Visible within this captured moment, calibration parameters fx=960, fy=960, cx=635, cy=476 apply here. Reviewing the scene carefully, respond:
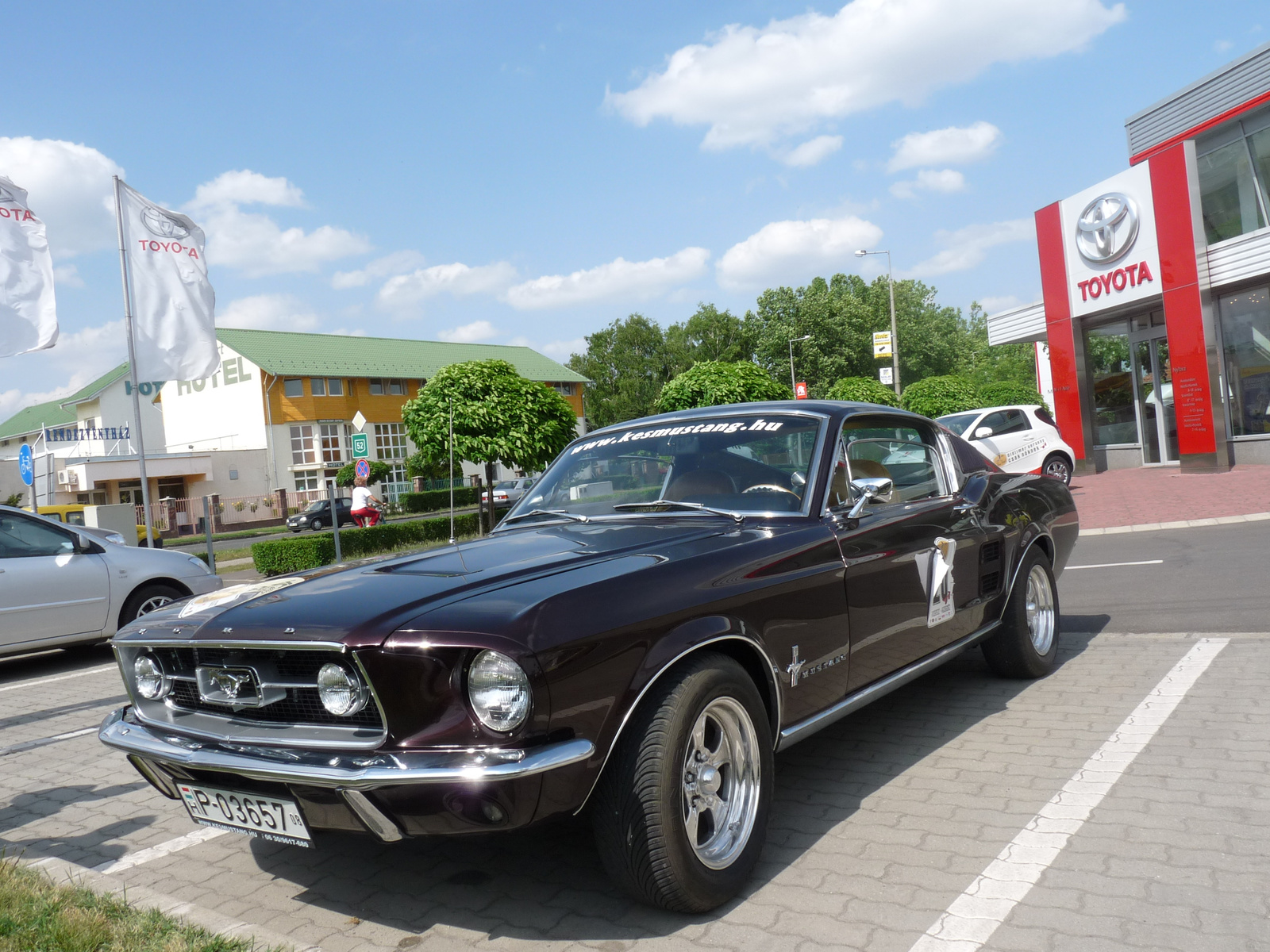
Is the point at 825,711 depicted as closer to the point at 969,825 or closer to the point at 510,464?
the point at 969,825

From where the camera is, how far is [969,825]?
344 centimetres

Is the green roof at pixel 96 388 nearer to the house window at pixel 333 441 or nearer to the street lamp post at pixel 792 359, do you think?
the house window at pixel 333 441

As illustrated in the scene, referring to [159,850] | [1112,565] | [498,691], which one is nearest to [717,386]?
[1112,565]

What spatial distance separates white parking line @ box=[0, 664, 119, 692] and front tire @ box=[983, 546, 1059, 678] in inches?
285

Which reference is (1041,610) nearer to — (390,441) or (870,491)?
(870,491)

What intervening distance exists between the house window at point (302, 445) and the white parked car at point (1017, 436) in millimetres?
42360

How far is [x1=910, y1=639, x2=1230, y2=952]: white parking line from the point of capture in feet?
8.87

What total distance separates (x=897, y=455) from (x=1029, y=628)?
1493 mm

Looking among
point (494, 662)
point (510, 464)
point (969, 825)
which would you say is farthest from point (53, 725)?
point (510, 464)

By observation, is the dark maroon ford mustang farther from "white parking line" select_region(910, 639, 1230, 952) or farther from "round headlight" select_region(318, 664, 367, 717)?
"white parking line" select_region(910, 639, 1230, 952)

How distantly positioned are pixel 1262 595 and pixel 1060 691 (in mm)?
3271

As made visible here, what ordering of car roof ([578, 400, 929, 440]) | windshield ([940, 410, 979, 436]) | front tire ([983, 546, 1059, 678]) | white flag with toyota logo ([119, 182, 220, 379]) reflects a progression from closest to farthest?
car roof ([578, 400, 929, 440]) → front tire ([983, 546, 1059, 678]) → white flag with toyota logo ([119, 182, 220, 379]) → windshield ([940, 410, 979, 436])

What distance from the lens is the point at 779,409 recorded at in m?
4.23

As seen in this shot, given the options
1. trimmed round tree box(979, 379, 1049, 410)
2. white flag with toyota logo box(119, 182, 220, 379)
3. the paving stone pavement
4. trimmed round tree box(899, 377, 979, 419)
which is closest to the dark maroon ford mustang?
the paving stone pavement
